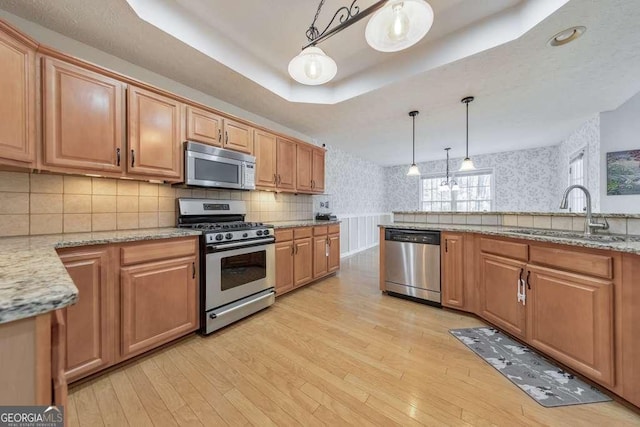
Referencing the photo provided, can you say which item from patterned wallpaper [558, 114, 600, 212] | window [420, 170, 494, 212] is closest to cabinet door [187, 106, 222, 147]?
patterned wallpaper [558, 114, 600, 212]

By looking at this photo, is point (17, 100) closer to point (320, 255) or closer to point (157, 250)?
point (157, 250)

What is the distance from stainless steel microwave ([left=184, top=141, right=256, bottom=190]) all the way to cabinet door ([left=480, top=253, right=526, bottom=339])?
8.48 ft

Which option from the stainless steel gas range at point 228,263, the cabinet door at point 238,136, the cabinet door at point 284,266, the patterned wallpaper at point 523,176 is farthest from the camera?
the patterned wallpaper at point 523,176

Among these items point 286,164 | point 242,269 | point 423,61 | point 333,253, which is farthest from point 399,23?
point 333,253

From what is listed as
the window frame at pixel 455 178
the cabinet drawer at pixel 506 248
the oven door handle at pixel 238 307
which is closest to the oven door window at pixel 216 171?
the oven door handle at pixel 238 307

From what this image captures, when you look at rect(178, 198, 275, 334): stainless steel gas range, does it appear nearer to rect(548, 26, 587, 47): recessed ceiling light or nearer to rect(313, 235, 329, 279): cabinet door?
rect(313, 235, 329, 279): cabinet door

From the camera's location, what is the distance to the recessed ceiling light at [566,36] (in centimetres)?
181

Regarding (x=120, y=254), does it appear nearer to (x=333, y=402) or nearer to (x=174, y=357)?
(x=174, y=357)

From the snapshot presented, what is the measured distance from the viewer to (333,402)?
1.40 m

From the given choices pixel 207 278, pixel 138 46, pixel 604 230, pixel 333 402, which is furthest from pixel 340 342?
pixel 138 46

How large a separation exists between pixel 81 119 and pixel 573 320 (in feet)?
11.9

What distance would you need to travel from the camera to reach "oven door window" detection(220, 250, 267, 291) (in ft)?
7.30

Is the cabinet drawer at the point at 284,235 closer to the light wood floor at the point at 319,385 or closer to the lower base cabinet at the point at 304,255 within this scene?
the lower base cabinet at the point at 304,255

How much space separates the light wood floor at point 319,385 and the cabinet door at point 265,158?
169 centimetres
